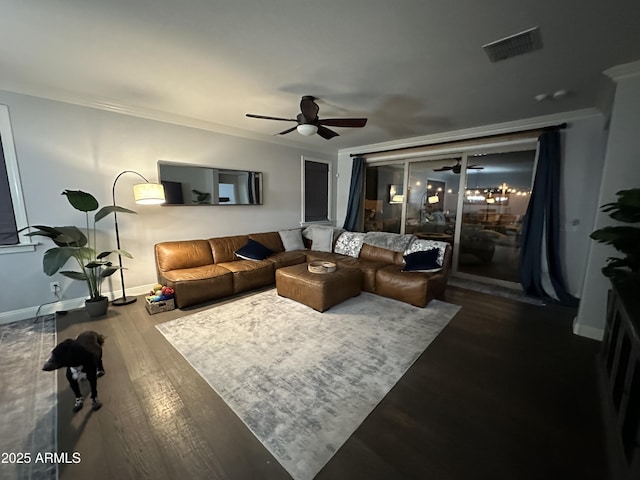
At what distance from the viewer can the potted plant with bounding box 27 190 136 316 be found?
2.48 metres

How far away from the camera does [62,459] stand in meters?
1.32

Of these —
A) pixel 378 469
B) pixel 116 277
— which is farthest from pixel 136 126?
pixel 378 469

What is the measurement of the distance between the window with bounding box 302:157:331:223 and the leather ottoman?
2.39m

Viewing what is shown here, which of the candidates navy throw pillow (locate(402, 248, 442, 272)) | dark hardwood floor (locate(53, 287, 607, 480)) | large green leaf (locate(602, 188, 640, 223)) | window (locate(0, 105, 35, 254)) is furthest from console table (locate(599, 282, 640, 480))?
window (locate(0, 105, 35, 254))

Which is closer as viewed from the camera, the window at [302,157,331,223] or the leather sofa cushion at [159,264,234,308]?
the leather sofa cushion at [159,264,234,308]

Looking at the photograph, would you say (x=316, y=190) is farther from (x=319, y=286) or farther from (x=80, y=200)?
(x=80, y=200)

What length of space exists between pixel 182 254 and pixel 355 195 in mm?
3747

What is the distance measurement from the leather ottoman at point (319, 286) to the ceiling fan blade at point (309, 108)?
6.10 ft

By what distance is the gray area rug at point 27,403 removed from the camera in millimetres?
1289

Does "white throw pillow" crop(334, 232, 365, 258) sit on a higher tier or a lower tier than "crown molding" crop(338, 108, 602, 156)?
lower

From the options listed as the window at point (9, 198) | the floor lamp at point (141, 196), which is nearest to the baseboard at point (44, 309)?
the floor lamp at point (141, 196)

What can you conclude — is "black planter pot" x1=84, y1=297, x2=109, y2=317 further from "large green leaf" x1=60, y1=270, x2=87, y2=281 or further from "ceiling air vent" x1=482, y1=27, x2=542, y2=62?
"ceiling air vent" x1=482, y1=27, x2=542, y2=62

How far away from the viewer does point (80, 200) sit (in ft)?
8.64

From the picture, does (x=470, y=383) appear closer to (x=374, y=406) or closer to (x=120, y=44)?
(x=374, y=406)
